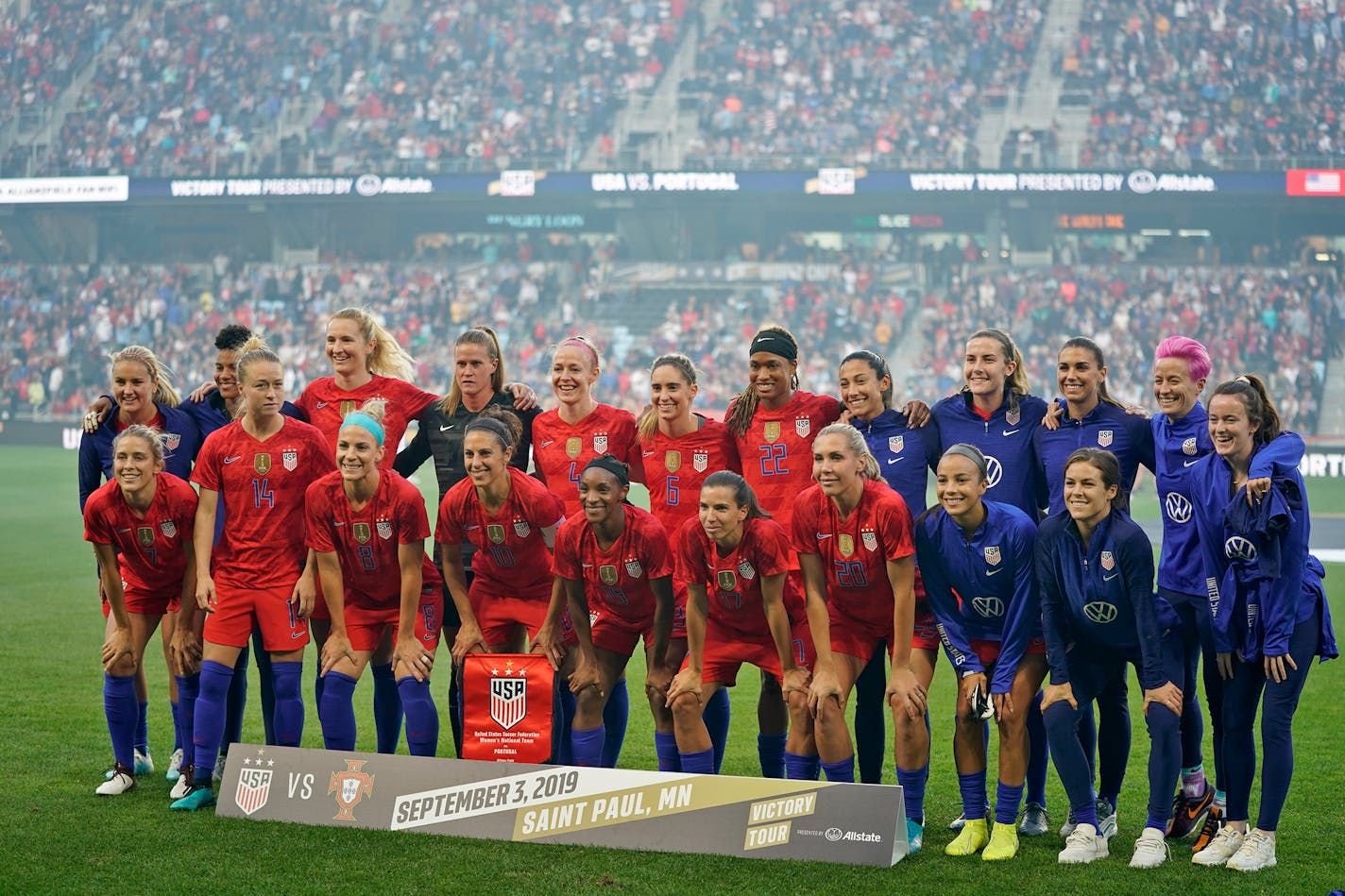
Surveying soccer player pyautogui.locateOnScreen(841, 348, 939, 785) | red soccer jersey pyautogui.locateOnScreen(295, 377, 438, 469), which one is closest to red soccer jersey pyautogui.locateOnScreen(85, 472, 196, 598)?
red soccer jersey pyautogui.locateOnScreen(295, 377, 438, 469)

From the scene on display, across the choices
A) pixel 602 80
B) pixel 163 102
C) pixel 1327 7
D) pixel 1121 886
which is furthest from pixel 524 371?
pixel 1121 886

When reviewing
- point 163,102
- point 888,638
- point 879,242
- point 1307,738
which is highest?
point 163,102

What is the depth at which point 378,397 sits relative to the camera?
21.7 feet

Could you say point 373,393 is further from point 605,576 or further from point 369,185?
point 369,185

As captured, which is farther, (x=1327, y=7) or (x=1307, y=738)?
(x=1327, y=7)

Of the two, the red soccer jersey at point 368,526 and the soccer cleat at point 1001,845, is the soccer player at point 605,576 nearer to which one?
the red soccer jersey at point 368,526

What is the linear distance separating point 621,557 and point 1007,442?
5.91ft

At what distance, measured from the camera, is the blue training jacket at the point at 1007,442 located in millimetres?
5914

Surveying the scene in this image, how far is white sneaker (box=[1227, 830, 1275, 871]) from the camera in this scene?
5.04 m

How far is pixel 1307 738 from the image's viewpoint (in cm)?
738

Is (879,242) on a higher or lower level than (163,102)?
lower

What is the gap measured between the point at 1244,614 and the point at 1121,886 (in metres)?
1.18

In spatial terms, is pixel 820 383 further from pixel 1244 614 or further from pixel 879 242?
pixel 1244 614

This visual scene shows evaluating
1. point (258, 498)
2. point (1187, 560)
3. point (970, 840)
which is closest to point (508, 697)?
point (258, 498)
